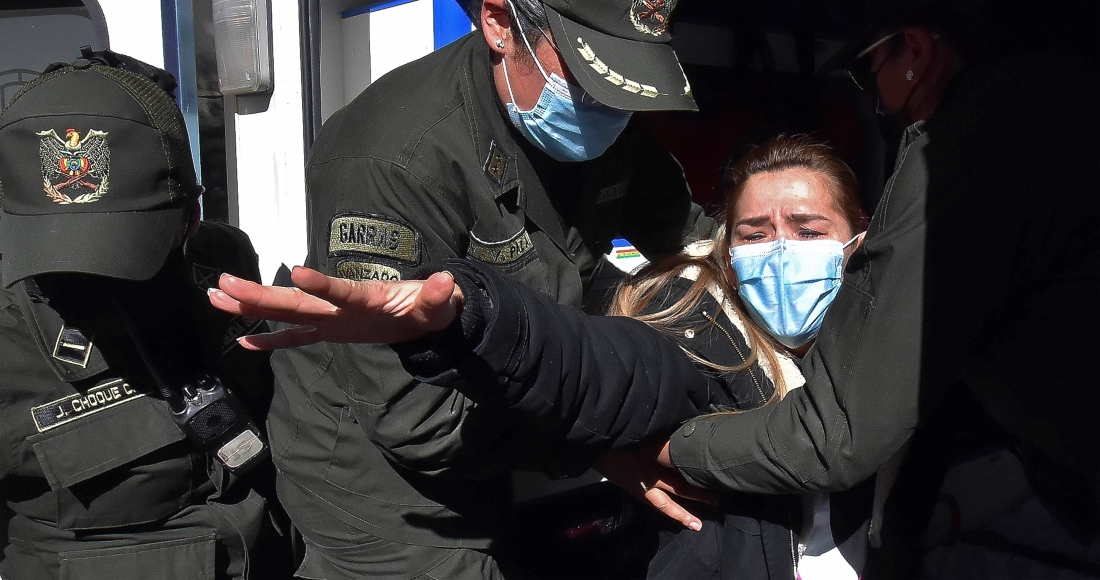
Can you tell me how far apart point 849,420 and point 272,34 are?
5.73 feet

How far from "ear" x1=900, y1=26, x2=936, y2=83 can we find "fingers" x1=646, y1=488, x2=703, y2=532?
937 mm

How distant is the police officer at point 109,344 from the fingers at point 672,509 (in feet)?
3.00

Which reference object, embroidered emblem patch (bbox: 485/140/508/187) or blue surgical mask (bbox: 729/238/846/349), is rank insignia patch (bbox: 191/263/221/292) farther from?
blue surgical mask (bbox: 729/238/846/349)

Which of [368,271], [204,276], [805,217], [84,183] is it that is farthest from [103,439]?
[805,217]

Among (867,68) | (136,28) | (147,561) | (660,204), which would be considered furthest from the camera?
(136,28)

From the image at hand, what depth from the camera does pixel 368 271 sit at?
1.44 metres

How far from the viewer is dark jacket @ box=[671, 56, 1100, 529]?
1206mm

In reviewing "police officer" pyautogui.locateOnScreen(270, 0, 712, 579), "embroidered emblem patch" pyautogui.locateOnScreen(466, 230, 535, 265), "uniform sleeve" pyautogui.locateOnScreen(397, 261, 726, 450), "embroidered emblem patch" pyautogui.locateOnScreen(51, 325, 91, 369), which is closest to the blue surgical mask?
"uniform sleeve" pyautogui.locateOnScreen(397, 261, 726, 450)

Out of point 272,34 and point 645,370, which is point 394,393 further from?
point 272,34

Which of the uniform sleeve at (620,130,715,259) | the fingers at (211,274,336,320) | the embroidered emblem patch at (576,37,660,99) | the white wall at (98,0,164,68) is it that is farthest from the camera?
the white wall at (98,0,164,68)

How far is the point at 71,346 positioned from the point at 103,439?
8.6 inches

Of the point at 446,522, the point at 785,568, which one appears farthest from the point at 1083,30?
the point at 446,522

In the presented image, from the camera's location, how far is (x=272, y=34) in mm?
2189

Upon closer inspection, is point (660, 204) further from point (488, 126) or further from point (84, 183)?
point (84, 183)
